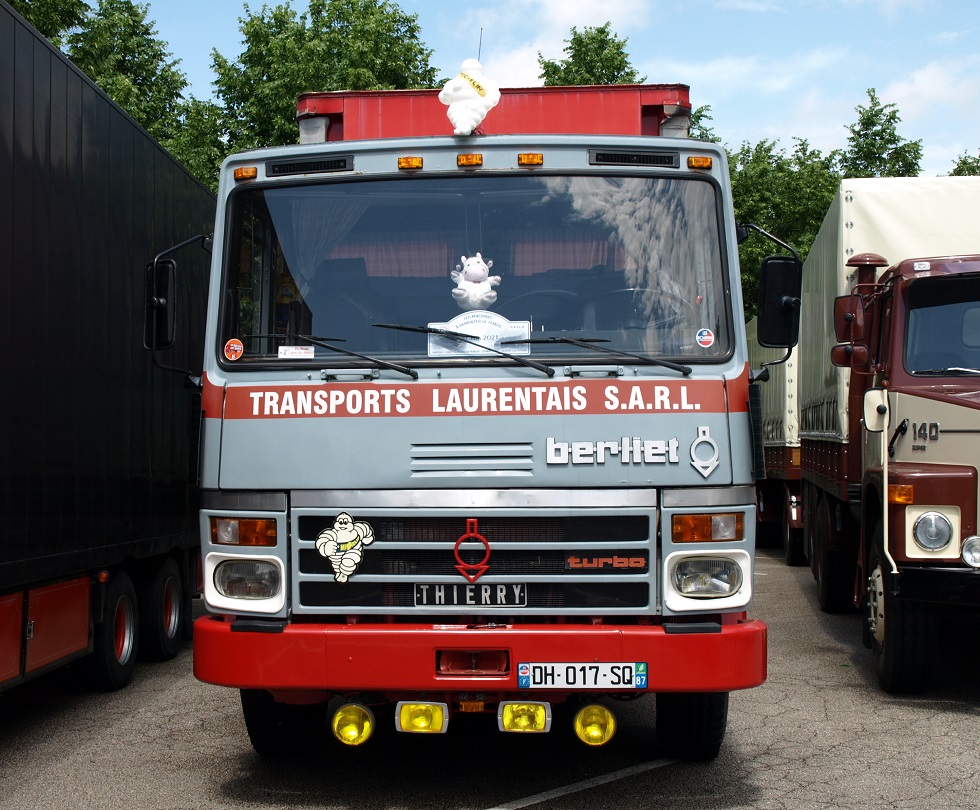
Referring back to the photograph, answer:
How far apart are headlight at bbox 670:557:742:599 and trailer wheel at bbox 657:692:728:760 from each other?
799 mm

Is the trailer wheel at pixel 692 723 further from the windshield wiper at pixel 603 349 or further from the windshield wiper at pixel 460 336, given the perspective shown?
the windshield wiper at pixel 460 336

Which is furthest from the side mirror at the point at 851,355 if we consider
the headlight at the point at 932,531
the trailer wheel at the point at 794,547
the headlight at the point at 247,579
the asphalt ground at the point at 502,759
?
the trailer wheel at the point at 794,547

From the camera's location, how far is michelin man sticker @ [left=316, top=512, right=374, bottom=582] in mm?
5121

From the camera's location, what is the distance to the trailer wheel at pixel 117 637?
8109 mm

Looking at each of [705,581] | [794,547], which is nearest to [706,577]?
[705,581]

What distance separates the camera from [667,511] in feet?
16.7

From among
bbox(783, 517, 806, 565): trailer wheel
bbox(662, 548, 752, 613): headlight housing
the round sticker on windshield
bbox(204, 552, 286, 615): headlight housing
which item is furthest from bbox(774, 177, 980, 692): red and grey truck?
bbox(783, 517, 806, 565): trailer wheel

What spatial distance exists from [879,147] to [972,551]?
960 inches

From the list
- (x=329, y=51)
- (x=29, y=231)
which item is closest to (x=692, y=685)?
(x=29, y=231)

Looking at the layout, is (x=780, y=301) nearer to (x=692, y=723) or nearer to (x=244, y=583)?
(x=692, y=723)

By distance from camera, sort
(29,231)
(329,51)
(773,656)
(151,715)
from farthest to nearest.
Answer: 1. (329,51)
2. (773,656)
3. (151,715)
4. (29,231)

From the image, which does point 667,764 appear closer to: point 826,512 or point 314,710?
point 314,710

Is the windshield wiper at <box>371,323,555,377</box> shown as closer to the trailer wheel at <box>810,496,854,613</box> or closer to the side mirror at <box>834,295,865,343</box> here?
the side mirror at <box>834,295,865,343</box>

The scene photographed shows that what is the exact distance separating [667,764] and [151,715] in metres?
3.24
